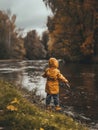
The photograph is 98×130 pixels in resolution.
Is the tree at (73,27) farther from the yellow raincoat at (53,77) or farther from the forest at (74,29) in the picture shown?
the yellow raincoat at (53,77)

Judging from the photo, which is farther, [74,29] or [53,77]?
[74,29]

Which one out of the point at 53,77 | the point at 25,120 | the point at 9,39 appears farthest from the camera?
the point at 9,39

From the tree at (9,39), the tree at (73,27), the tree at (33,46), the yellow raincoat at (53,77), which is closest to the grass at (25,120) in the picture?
the yellow raincoat at (53,77)

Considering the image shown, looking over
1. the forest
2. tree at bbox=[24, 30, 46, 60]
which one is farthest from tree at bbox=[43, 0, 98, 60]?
tree at bbox=[24, 30, 46, 60]

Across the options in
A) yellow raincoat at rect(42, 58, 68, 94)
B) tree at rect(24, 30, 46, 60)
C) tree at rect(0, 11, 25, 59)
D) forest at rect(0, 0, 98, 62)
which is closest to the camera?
yellow raincoat at rect(42, 58, 68, 94)

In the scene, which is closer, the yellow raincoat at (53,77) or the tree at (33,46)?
the yellow raincoat at (53,77)

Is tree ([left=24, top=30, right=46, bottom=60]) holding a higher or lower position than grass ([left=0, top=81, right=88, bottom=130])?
lower

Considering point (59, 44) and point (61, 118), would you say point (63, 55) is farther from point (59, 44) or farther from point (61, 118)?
point (61, 118)

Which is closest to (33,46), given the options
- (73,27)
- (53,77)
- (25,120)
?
(73,27)

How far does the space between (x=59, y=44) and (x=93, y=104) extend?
3996 centimetres

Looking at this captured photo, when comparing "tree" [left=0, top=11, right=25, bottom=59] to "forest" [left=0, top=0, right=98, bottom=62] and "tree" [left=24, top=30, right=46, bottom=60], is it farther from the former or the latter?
"forest" [left=0, top=0, right=98, bottom=62]

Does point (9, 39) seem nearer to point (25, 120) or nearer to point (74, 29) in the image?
point (74, 29)

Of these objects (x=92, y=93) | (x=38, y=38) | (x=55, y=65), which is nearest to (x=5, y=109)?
(x=55, y=65)

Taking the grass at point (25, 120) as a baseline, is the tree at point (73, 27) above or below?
above
